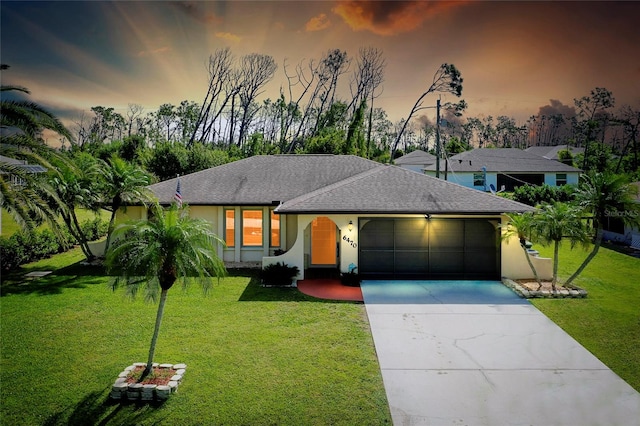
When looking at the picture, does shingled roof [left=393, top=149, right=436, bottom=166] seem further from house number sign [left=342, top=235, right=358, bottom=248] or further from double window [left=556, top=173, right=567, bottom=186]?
house number sign [left=342, top=235, right=358, bottom=248]

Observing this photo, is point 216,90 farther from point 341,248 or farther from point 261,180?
point 341,248

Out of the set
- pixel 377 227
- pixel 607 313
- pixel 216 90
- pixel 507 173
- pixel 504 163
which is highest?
pixel 216 90

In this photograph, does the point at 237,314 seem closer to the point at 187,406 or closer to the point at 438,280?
the point at 187,406

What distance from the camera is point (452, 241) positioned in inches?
563

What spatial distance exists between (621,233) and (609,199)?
38.7 feet

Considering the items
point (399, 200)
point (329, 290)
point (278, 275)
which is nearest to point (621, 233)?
point (399, 200)

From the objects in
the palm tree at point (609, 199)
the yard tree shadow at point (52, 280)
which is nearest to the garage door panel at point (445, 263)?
the palm tree at point (609, 199)

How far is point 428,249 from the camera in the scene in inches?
566

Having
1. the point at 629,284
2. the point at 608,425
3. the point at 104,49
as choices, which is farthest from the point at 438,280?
the point at 104,49

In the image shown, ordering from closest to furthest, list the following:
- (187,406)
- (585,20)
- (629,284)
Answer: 1. (187,406)
2. (629,284)
3. (585,20)

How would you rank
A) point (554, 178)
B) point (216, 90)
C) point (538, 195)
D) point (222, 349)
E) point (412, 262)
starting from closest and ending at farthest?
1. point (222, 349)
2. point (412, 262)
3. point (538, 195)
4. point (554, 178)
5. point (216, 90)

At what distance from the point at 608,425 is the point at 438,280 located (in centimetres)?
823

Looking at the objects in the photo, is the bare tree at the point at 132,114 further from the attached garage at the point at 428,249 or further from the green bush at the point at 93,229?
the attached garage at the point at 428,249

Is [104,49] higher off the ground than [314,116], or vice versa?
[314,116]
